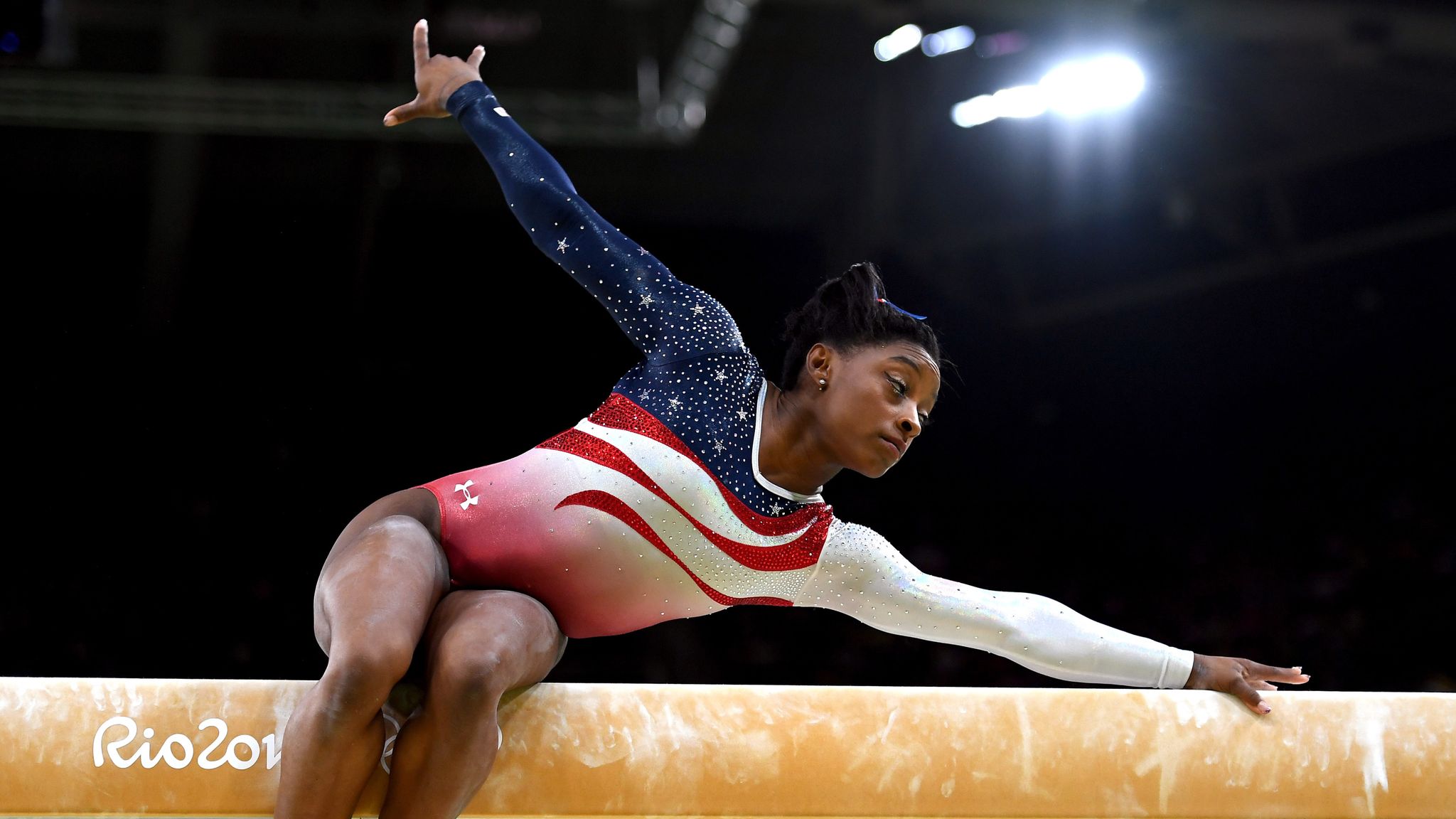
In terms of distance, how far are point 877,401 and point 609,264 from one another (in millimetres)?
591

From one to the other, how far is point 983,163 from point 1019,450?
2.02 metres

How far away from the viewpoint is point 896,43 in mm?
6555

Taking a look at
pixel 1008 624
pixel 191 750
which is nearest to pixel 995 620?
pixel 1008 624

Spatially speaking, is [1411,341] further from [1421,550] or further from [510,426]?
[510,426]

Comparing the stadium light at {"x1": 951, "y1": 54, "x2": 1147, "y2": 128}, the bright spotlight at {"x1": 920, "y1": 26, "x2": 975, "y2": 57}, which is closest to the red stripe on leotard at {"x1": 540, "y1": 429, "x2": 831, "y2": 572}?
the stadium light at {"x1": 951, "y1": 54, "x2": 1147, "y2": 128}

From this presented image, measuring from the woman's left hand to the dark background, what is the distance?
12.2 ft

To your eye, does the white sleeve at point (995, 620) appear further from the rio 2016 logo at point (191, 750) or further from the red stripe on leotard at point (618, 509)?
the rio 2016 logo at point (191, 750)

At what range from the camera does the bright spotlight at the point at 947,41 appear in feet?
20.7

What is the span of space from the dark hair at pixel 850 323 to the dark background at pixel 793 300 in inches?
126

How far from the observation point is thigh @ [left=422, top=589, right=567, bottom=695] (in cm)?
197

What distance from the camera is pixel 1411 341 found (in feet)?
27.0

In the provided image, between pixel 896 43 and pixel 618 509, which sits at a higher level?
pixel 896 43

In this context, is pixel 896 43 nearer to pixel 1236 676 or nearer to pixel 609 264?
pixel 609 264

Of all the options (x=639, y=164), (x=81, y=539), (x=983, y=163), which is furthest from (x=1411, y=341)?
(x=81, y=539)
